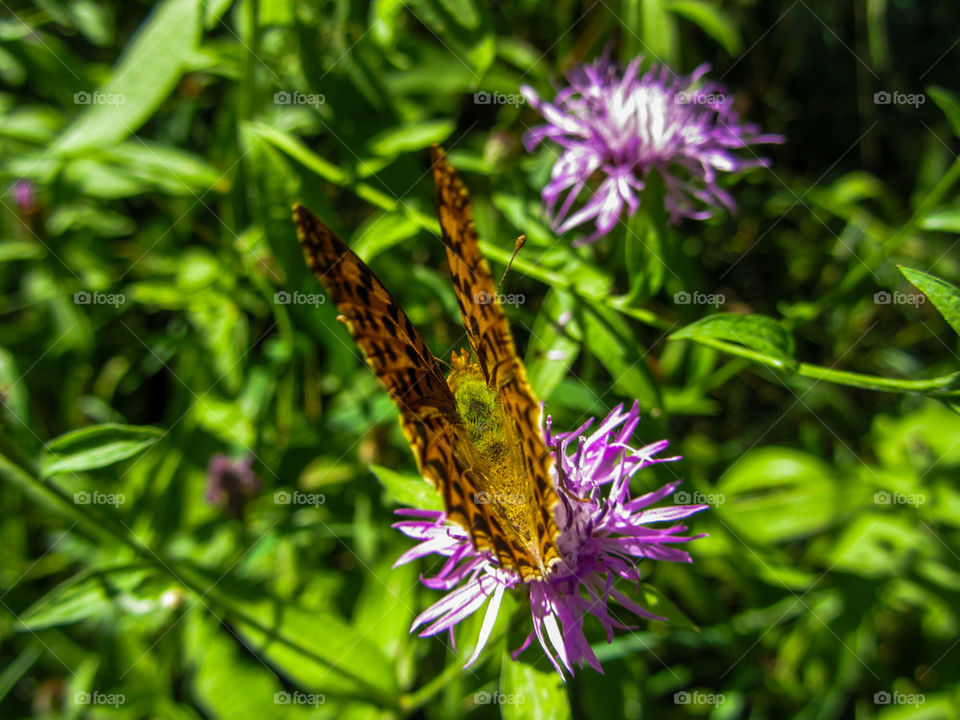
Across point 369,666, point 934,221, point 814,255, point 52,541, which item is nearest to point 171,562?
point 369,666

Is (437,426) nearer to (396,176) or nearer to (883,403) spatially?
(396,176)
